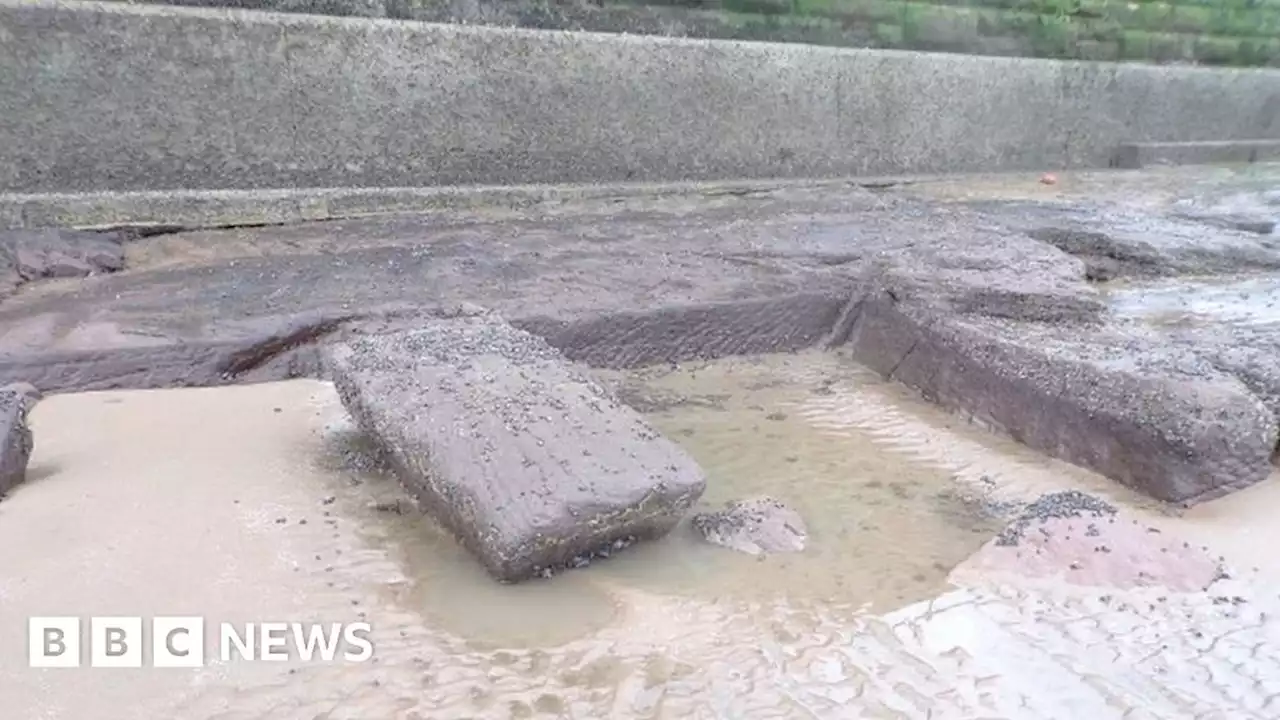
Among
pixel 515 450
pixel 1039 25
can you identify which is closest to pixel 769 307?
pixel 515 450

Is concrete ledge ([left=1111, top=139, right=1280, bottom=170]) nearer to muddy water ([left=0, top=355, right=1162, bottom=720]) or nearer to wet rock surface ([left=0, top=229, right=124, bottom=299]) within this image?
muddy water ([left=0, top=355, right=1162, bottom=720])

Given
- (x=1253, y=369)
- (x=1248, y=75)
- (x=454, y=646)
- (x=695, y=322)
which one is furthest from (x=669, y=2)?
(x=1248, y=75)

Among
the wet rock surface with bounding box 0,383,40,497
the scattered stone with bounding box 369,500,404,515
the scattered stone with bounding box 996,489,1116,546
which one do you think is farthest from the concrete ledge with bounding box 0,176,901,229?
the scattered stone with bounding box 996,489,1116,546

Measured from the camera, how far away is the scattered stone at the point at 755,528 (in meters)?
1.68

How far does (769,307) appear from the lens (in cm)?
282

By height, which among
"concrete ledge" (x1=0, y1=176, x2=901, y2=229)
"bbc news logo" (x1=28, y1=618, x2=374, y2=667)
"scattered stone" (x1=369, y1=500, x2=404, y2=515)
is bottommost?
"scattered stone" (x1=369, y1=500, x2=404, y2=515)

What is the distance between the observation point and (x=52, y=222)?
11.2 feet

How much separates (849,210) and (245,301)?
7.60ft

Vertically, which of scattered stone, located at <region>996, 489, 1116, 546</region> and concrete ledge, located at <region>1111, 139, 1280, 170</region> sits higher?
concrete ledge, located at <region>1111, 139, 1280, 170</region>

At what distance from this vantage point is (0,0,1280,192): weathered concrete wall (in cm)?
344

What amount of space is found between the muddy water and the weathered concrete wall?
5.22 feet

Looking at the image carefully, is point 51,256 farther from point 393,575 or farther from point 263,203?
point 393,575

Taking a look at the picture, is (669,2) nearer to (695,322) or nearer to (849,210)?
(849,210)

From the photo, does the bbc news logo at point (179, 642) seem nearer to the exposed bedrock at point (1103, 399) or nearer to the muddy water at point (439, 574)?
the muddy water at point (439, 574)
